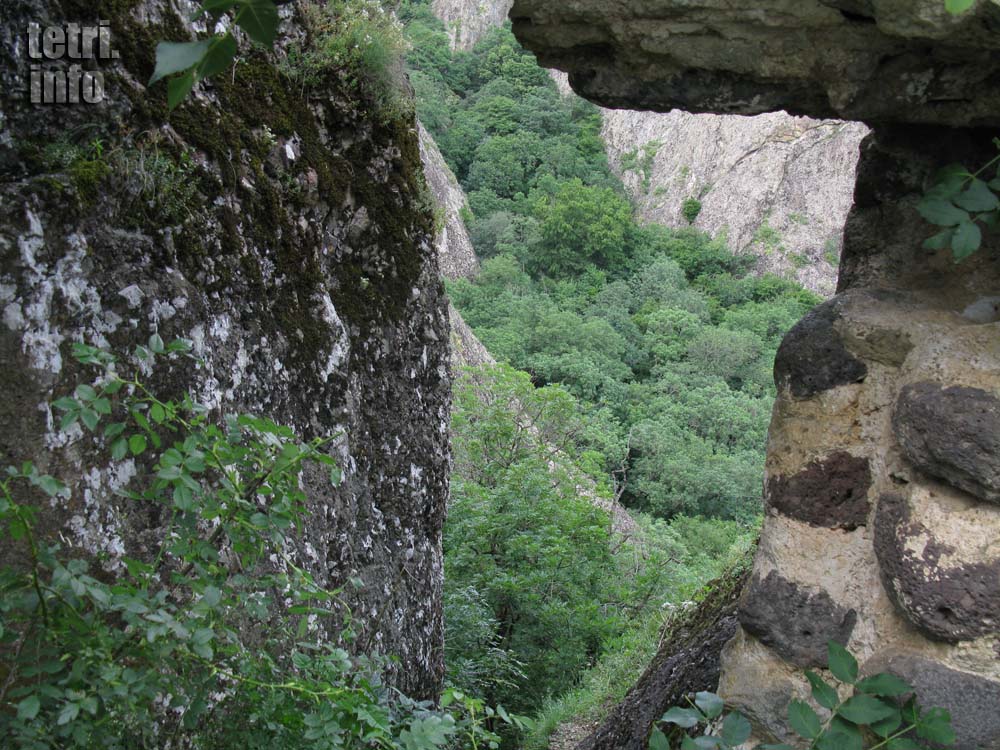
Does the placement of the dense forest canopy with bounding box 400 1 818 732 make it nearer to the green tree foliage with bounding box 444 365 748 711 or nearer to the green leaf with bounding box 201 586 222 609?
the green tree foliage with bounding box 444 365 748 711

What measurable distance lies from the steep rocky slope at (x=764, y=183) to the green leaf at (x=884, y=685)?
2992 cm

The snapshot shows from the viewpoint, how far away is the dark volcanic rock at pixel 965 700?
162 cm

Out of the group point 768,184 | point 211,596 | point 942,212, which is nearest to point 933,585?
point 942,212

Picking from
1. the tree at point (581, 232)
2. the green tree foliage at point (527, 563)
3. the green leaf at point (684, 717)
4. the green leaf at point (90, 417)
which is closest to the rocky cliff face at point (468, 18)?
the tree at point (581, 232)

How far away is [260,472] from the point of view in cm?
155

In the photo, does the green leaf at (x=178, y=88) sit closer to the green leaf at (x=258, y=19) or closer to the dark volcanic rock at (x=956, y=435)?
the green leaf at (x=258, y=19)

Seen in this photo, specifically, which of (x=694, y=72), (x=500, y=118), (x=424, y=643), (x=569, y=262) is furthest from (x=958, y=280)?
(x=500, y=118)

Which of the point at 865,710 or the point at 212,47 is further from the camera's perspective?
the point at 865,710

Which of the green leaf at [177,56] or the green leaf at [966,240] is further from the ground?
the green leaf at [177,56]

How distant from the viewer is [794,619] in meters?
1.94

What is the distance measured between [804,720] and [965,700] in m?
0.30

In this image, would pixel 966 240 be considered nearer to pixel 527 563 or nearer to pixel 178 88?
pixel 178 88

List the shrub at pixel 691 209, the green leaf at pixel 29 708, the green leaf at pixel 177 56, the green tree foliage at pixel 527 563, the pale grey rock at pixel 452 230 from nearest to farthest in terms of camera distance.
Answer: the green leaf at pixel 177 56, the green leaf at pixel 29 708, the green tree foliage at pixel 527 563, the pale grey rock at pixel 452 230, the shrub at pixel 691 209

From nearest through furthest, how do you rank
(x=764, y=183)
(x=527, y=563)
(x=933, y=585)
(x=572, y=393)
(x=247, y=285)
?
(x=933, y=585) → (x=247, y=285) → (x=527, y=563) → (x=572, y=393) → (x=764, y=183)
